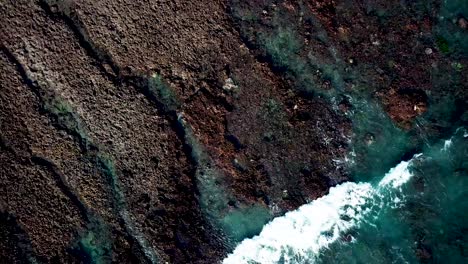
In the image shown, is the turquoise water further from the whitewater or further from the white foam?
the whitewater

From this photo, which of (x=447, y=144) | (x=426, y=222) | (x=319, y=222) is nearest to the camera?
(x=426, y=222)

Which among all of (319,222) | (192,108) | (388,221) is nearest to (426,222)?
(388,221)

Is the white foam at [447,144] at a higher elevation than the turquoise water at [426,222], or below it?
higher

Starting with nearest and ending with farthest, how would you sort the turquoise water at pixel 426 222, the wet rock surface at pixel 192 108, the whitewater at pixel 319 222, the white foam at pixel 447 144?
the wet rock surface at pixel 192 108 < the turquoise water at pixel 426 222 < the white foam at pixel 447 144 < the whitewater at pixel 319 222

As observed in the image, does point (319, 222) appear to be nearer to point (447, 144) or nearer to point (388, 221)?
point (388, 221)

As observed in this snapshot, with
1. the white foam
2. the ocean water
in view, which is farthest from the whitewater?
the white foam

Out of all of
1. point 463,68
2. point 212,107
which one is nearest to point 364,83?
point 463,68

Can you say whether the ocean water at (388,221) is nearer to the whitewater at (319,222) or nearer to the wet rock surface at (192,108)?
the whitewater at (319,222)

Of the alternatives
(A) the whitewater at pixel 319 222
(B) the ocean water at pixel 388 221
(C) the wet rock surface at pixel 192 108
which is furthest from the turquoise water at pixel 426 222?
(C) the wet rock surface at pixel 192 108
